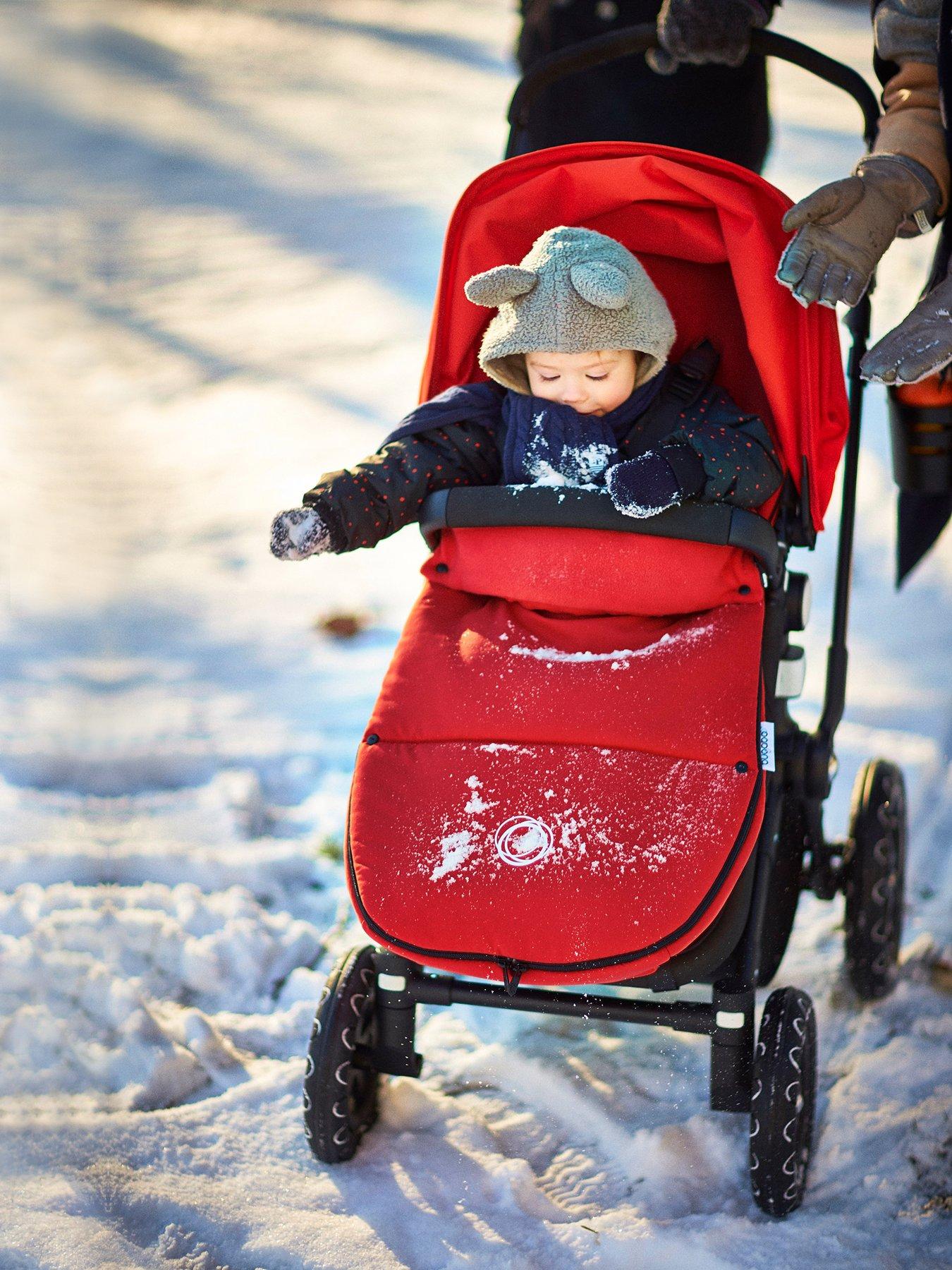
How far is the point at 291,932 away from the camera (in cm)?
259

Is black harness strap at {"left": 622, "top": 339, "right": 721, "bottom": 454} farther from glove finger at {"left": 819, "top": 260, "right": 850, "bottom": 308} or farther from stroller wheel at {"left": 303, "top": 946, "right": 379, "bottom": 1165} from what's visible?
stroller wheel at {"left": 303, "top": 946, "right": 379, "bottom": 1165}

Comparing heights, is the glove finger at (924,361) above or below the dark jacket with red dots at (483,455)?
above

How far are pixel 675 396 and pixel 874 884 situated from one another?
0.96 metres

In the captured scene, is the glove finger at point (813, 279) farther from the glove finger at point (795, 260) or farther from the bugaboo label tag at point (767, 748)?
the bugaboo label tag at point (767, 748)

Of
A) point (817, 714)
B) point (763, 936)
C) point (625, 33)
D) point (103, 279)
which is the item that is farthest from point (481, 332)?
point (103, 279)

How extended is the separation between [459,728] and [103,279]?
5.25 m

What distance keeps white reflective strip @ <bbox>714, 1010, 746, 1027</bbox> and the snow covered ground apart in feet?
1.02

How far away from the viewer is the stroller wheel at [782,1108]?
185 centimetres

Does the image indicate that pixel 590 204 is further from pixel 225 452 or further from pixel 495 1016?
pixel 225 452

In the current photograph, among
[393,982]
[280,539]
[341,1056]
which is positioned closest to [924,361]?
[280,539]

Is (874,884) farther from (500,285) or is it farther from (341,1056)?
(500,285)

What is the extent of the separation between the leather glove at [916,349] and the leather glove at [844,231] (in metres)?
0.10

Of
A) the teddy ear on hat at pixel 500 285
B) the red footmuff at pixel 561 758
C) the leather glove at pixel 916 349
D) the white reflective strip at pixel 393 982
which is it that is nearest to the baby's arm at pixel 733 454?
the red footmuff at pixel 561 758

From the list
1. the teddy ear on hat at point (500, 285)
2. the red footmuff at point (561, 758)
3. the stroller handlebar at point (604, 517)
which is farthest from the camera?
the teddy ear on hat at point (500, 285)
